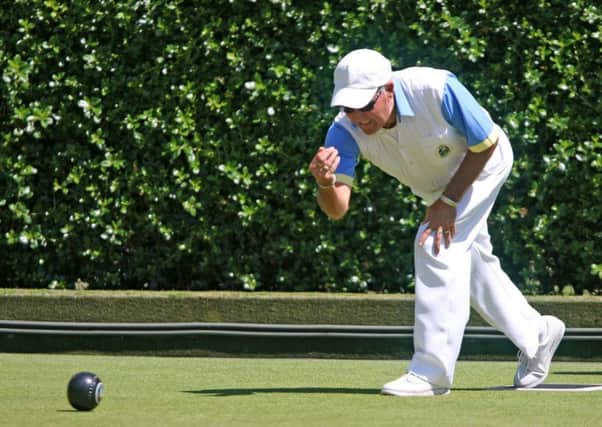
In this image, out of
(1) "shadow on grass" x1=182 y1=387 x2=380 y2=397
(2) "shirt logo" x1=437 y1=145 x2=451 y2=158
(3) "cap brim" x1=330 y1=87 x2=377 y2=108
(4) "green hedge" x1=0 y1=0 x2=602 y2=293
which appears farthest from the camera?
(4) "green hedge" x1=0 y1=0 x2=602 y2=293

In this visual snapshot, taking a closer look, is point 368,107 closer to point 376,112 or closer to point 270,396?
point 376,112

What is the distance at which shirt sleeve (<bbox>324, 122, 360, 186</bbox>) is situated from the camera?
586cm

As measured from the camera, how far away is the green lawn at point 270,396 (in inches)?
193

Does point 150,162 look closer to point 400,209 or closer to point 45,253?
point 45,253

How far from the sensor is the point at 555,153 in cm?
820

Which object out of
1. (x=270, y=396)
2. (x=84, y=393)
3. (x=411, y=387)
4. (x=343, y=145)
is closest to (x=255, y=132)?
(x=343, y=145)

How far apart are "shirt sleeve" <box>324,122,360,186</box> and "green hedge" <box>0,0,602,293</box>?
7.98 feet

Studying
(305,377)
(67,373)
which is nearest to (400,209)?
(305,377)

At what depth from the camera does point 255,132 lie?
8.44m

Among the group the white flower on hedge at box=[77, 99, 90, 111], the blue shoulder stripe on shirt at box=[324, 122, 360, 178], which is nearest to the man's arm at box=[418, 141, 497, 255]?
the blue shoulder stripe on shirt at box=[324, 122, 360, 178]

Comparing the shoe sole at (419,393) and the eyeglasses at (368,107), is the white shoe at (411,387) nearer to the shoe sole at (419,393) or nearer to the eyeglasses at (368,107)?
the shoe sole at (419,393)

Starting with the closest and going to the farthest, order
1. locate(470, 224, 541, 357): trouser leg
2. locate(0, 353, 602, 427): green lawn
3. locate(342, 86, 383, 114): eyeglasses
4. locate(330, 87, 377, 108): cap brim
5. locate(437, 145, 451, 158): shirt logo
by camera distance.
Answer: locate(0, 353, 602, 427): green lawn
locate(330, 87, 377, 108): cap brim
locate(342, 86, 383, 114): eyeglasses
locate(437, 145, 451, 158): shirt logo
locate(470, 224, 541, 357): trouser leg

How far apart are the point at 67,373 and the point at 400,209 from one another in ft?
7.88

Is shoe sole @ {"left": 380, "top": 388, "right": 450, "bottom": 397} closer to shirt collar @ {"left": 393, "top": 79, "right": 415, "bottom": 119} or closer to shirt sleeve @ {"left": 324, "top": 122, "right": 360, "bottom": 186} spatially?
shirt sleeve @ {"left": 324, "top": 122, "right": 360, "bottom": 186}
